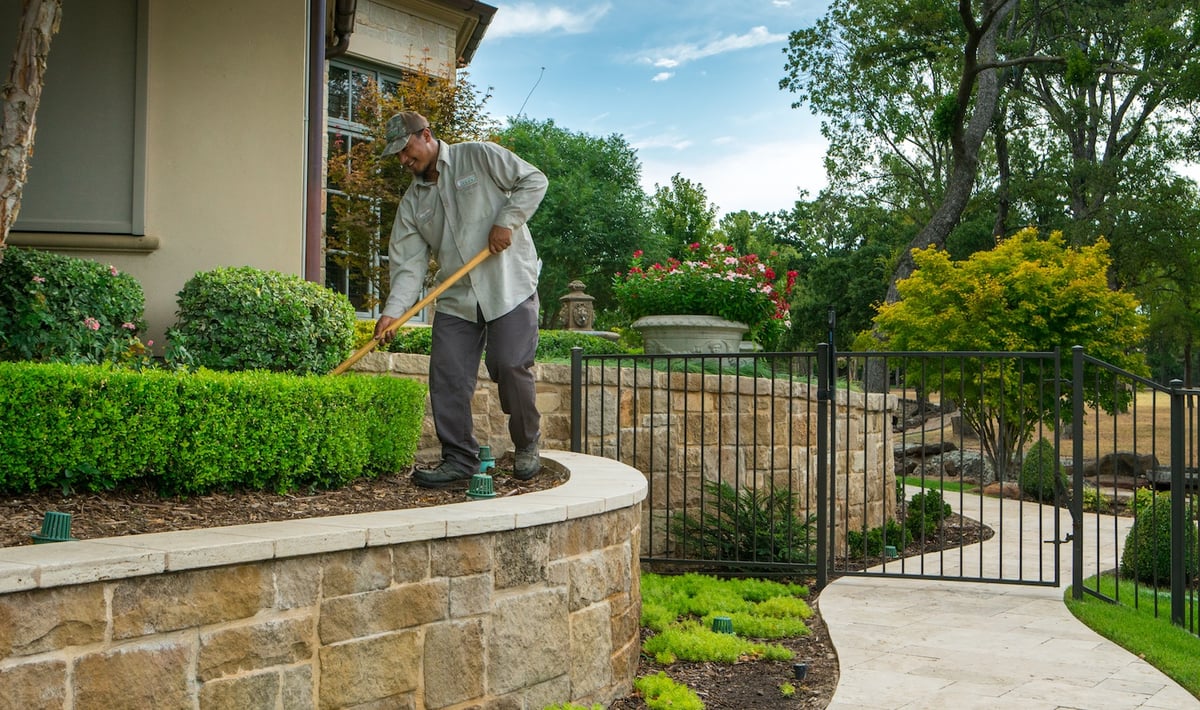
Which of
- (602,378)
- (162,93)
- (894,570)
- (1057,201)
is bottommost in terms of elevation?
(894,570)

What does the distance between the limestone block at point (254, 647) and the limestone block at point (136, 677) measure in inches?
2.4

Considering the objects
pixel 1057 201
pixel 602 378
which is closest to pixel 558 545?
pixel 602 378

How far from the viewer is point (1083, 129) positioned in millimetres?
25000

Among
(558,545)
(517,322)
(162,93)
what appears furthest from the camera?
(162,93)

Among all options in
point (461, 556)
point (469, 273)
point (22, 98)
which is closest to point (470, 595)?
point (461, 556)

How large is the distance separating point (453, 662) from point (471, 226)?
2246mm

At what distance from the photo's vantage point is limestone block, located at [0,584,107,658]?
256 centimetres

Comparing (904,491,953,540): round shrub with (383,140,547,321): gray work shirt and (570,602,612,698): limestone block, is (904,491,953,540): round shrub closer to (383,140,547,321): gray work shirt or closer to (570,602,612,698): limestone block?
(383,140,547,321): gray work shirt

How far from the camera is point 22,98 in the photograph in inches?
187

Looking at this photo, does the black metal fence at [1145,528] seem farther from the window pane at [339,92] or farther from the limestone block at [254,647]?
the window pane at [339,92]

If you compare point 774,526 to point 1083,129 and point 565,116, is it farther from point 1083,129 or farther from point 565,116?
point 565,116

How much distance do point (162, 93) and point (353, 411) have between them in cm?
304

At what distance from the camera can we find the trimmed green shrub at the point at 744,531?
7312 millimetres

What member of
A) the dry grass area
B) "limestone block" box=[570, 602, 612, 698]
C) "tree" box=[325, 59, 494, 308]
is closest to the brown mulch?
"limestone block" box=[570, 602, 612, 698]
